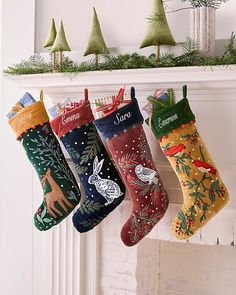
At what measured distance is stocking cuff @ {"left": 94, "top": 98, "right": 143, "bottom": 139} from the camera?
1628 millimetres

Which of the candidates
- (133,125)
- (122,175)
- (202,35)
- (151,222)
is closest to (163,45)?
(202,35)

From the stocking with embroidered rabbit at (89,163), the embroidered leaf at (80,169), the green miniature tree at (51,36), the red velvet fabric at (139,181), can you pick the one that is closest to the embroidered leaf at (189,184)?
the red velvet fabric at (139,181)

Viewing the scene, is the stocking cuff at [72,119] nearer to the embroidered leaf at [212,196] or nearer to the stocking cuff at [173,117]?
the stocking cuff at [173,117]

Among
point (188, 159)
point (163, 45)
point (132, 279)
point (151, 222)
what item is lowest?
point (132, 279)

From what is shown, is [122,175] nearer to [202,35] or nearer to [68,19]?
[202,35]

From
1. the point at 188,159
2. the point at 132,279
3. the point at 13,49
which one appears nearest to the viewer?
the point at 188,159

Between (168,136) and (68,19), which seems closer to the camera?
(168,136)

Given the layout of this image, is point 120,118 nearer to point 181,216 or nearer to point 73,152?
point 73,152

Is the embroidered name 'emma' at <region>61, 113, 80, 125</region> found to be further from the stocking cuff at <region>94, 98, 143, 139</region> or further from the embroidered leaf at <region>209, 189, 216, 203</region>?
the embroidered leaf at <region>209, 189, 216, 203</region>

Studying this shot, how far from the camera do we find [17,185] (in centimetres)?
212

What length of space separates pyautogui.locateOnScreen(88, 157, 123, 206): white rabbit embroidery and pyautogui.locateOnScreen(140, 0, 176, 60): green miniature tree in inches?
16.6

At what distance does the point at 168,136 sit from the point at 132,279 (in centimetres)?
64

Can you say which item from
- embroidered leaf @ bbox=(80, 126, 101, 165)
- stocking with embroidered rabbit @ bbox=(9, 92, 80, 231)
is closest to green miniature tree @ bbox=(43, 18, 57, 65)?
stocking with embroidered rabbit @ bbox=(9, 92, 80, 231)

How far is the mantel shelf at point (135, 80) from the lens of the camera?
157 cm
